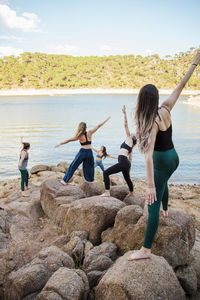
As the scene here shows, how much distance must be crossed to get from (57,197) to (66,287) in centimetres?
318

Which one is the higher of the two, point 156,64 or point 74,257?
point 156,64

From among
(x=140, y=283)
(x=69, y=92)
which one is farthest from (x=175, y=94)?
(x=69, y=92)

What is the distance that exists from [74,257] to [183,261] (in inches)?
67.9

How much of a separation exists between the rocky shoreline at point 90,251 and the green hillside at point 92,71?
105 m

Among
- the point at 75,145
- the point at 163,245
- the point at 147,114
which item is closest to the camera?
the point at 147,114

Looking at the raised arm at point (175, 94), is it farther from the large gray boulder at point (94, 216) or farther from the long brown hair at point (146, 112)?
the large gray boulder at point (94, 216)

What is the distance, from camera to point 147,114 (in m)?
2.69

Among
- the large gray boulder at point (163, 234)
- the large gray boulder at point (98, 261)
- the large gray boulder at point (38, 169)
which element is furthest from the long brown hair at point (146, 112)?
the large gray boulder at point (38, 169)

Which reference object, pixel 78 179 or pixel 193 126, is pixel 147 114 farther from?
pixel 193 126

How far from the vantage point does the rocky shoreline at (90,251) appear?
3.03 m

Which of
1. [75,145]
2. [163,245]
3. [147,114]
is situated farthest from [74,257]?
[75,145]

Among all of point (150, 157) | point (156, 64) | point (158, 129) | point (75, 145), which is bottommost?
point (75, 145)

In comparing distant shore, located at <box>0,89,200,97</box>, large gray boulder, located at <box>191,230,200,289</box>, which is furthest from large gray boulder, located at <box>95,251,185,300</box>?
distant shore, located at <box>0,89,200,97</box>

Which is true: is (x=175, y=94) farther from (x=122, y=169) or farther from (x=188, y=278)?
(x=122, y=169)
